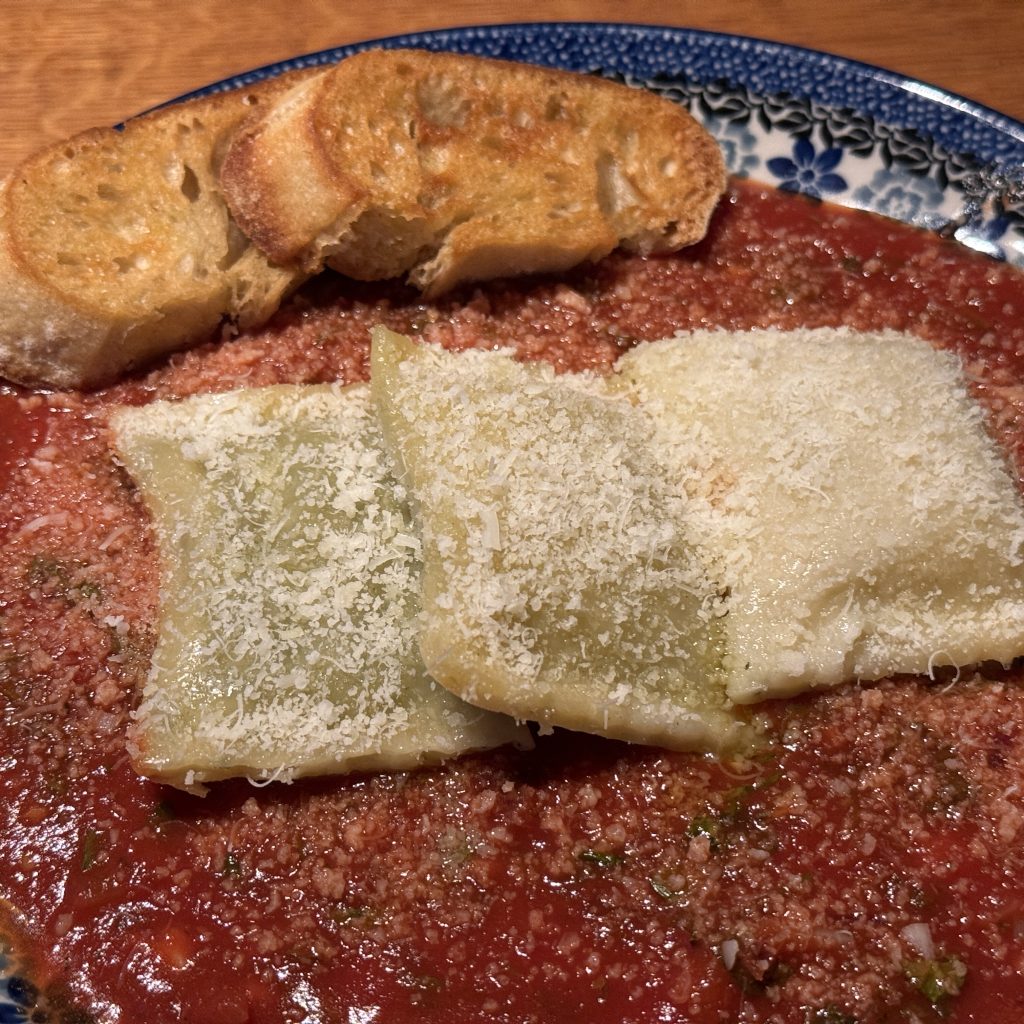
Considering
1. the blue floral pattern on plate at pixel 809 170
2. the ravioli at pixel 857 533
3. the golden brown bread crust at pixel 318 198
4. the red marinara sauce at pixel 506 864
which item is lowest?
the red marinara sauce at pixel 506 864

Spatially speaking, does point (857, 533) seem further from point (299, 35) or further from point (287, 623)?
point (299, 35)

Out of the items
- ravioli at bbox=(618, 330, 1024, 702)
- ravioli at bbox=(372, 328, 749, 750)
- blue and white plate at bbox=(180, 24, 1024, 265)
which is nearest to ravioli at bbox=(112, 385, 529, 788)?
ravioli at bbox=(372, 328, 749, 750)

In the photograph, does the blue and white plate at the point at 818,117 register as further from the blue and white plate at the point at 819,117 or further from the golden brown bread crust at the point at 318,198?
the golden brown bread crust at the point at 318,198

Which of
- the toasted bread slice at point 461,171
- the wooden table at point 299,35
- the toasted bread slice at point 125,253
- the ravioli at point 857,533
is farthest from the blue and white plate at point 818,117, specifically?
the ravioli at point 857,533

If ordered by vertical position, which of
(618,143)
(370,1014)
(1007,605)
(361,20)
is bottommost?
(370,1014)

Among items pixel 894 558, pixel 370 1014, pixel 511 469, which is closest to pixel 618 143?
pixel 511 469

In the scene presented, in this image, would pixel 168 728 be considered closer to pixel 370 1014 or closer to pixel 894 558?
pixel 370 1014

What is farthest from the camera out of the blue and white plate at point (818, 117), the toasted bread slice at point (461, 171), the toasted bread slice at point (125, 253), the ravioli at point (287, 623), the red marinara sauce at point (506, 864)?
the blue and white plate at point (818, 117)
